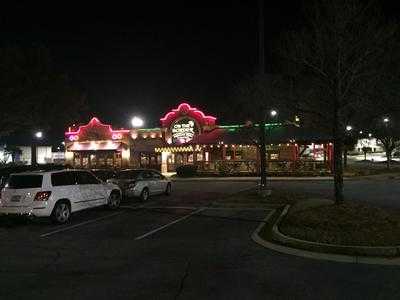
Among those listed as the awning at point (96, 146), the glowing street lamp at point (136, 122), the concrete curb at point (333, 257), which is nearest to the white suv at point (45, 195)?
the concrete curb at point (333, 257)

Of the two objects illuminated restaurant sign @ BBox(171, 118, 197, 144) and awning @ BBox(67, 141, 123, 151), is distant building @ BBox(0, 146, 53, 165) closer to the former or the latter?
awning @ BBox(67, 141, 123, 151)

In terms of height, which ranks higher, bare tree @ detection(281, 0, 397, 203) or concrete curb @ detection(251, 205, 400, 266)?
bare tree @ detection(281, 0, 397, 203)

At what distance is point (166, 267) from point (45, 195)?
6.83 metres

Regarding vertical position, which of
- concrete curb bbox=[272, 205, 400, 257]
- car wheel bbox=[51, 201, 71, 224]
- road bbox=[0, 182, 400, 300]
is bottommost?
road bbox=[0, 182, 400, 300]

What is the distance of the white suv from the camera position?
14.3m

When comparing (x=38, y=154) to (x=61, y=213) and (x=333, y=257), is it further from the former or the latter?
(x=333, y=257)

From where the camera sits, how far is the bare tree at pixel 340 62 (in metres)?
13.0

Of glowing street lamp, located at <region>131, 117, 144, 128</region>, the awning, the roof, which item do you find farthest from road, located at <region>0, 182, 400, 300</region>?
the awning

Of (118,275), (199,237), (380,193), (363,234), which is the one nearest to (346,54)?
(363,234)

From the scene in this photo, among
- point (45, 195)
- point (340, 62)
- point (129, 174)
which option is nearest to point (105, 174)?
point (129, 174)

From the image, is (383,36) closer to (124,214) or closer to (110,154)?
(124,214)

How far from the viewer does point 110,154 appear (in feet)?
159

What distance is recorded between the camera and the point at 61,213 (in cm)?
1488

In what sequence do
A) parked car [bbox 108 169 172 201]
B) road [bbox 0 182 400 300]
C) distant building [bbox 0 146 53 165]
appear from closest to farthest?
road [bbox 0 182 400 300] → parked car [bbox 108 169 172 201] → distant building [bbox 0 146 53 165]
